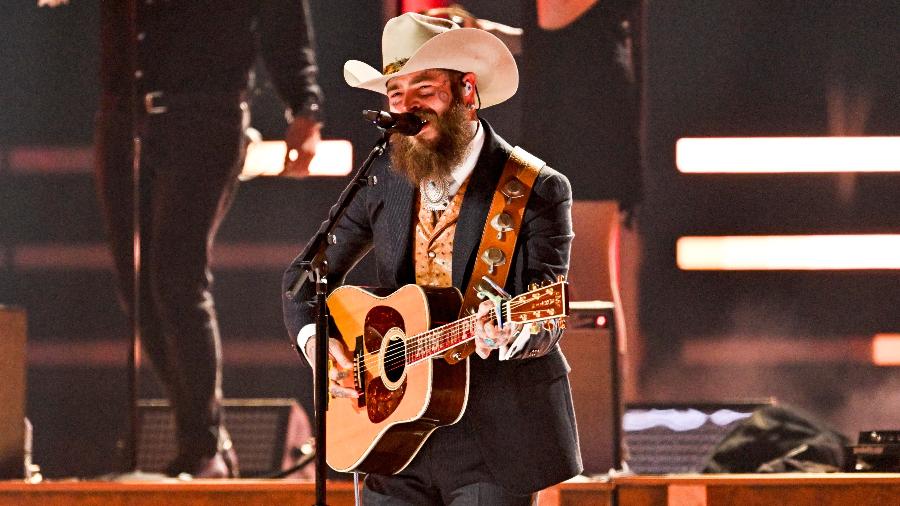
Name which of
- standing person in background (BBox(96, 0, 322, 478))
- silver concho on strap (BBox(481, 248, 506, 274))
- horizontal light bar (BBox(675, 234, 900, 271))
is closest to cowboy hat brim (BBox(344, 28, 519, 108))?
silver concho on strap (BBox(481, 248, 506, 274))

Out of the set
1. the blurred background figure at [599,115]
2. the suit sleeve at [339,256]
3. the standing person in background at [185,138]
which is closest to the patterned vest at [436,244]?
the suit sleeve at [339,256]

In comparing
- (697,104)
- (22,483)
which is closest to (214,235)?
(22,483)

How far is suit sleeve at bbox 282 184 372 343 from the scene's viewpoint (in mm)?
3105

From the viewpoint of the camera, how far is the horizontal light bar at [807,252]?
5.02 meters

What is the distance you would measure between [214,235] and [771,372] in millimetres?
2590

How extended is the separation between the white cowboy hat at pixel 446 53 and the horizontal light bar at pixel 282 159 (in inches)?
80.4

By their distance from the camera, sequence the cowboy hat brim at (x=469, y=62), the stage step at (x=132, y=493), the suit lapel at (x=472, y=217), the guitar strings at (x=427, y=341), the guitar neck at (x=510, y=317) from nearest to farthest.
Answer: the guitar neck at (x=510, y=317) → the guitar strings at (x=427, y=341) → the suit lapel at (x=472, y=217) → the cowboy hat brim at (x=469, y=62) → the stage step at (x=132, y=493)

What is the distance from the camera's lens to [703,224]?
16.6 feet

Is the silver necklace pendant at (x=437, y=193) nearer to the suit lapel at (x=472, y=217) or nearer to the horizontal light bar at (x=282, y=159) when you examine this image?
the suit lapel at (x=472, y=217)

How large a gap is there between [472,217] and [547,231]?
186 mm

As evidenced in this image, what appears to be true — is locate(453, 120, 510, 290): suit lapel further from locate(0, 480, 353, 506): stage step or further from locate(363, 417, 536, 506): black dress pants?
locate(0, 480, 353, 506): stage step

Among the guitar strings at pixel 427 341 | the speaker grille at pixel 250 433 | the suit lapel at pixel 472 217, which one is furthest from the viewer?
the speaker grille at pixel 250 433

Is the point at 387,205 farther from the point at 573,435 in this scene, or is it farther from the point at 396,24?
the point at 573,435

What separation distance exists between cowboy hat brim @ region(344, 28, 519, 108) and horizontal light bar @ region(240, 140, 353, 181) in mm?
1991
